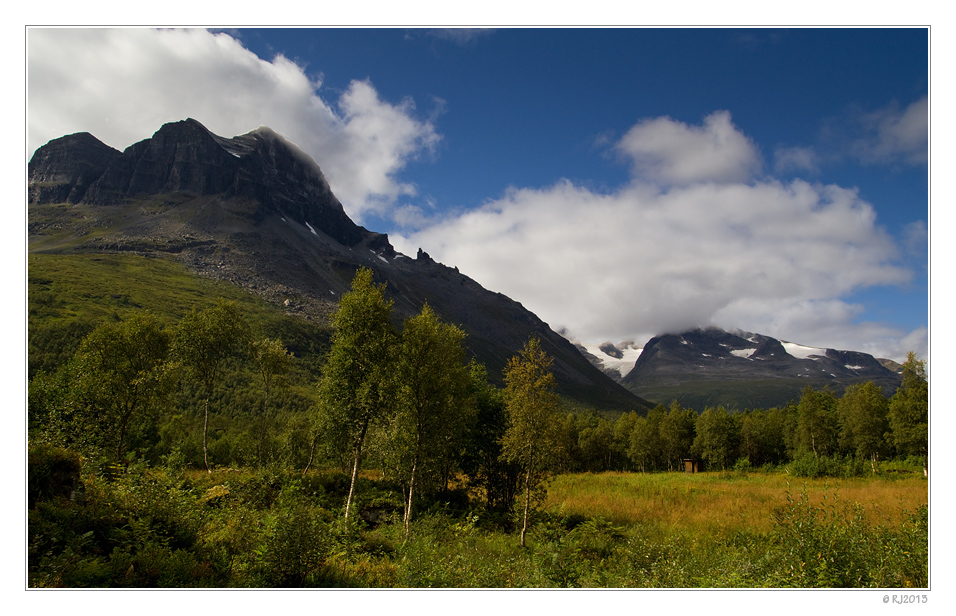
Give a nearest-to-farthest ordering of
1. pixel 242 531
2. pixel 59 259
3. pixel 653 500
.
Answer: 1. pixel 242 531
2. pixel 653 500
3. pixel 59 259

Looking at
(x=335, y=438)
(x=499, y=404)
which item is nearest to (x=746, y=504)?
(x=499, y=404)

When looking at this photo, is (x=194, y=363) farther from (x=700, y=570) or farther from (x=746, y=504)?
(x=746, y=504)

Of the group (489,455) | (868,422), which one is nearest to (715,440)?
(868,422)

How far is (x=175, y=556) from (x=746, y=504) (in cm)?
3222

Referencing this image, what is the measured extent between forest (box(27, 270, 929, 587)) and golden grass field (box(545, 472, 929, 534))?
1.26ft

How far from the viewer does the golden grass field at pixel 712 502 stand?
23.1 metres

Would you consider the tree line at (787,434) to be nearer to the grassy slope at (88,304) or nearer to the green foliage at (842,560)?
the green foliage at (842,560)

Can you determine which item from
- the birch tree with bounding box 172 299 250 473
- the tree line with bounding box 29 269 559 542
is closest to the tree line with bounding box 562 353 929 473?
the tree line with bounding box 29 269 559 542

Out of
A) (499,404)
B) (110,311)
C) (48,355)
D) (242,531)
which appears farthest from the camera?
(110,311)

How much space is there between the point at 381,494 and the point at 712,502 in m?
23.3

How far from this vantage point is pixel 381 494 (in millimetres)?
26750

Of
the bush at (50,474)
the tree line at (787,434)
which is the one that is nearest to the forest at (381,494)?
the bush at (50,474)

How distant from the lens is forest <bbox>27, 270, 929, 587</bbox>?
10391mm

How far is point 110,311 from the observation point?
14762 centimetres
